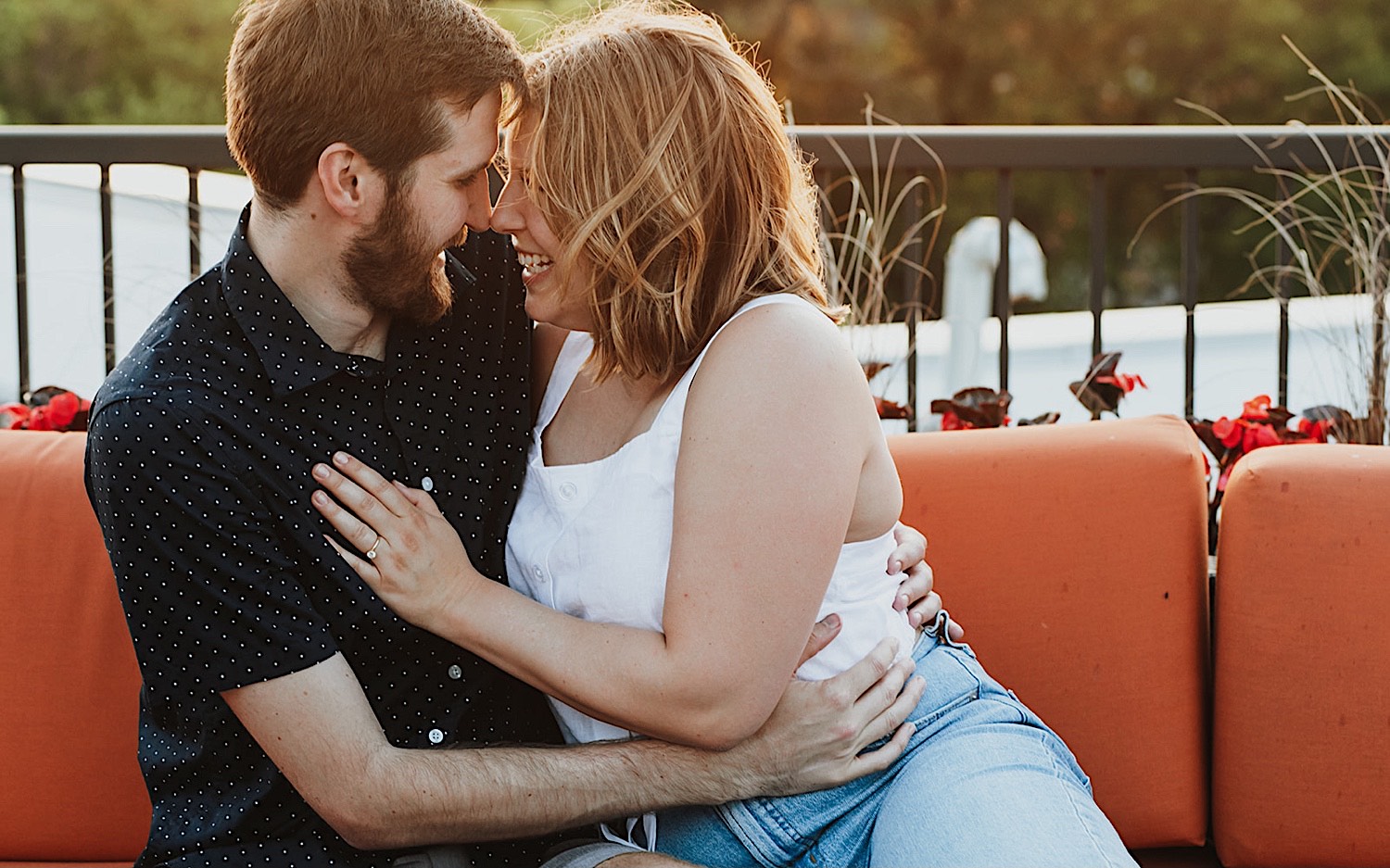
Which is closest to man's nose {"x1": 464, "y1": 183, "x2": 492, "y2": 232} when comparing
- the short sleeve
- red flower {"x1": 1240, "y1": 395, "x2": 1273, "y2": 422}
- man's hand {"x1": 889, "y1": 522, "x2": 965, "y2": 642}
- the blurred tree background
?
the short sleeve

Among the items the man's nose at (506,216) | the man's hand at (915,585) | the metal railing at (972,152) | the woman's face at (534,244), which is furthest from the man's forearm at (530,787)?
the metal railing at (972,152)

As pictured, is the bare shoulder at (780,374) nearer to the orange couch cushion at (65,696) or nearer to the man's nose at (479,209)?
the man's nose at (479,209)

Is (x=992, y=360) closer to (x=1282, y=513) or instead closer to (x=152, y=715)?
(x=1282, y=513)

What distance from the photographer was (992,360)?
15.4 ft

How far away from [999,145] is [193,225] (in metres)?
1.77

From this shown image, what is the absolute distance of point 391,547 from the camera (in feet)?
5.22

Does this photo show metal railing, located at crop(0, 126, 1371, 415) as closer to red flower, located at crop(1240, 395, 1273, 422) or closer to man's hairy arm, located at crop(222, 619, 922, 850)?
red flower, located at crop(1240, 395, 1273, 422)

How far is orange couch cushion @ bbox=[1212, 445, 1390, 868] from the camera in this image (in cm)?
185

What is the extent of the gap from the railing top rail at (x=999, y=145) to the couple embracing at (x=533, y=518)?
134 centimetres

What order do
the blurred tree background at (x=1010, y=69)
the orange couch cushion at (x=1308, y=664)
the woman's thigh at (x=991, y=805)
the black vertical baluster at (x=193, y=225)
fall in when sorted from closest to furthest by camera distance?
the woman's thigh at (x=991, y=805) < the orange couch cushion at (x=1308, y=664) < the black vertical baluster at (x=193, y=225) < the blurred tree background at (x=1010, y=69)

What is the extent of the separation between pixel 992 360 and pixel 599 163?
3.31m

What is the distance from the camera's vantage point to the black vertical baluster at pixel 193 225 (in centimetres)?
292

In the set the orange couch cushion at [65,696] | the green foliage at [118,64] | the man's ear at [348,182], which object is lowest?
the orange couch cushion at [65,696]

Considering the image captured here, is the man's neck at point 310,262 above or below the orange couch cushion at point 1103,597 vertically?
above
